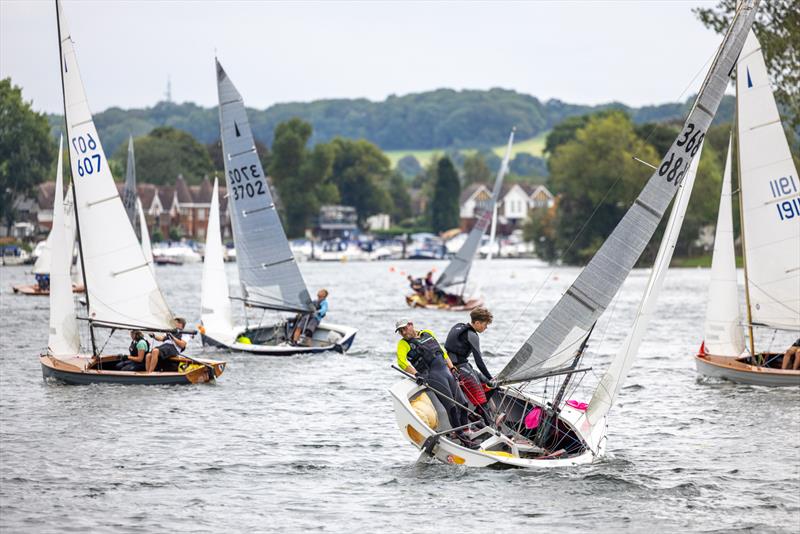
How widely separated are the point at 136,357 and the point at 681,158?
44.7 ft

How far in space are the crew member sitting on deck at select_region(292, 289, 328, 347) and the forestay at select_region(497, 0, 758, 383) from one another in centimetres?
1697

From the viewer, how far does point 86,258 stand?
28.6 m

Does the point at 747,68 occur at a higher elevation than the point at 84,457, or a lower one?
higher

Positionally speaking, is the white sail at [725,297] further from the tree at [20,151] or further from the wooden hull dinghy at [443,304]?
the tree at [20,151]

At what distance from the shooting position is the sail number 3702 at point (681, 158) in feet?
60.6

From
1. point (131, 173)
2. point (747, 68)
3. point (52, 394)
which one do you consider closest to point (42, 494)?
point (52, 394)

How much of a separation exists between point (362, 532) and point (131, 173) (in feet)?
149

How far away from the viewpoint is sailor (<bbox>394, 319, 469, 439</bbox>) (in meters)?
18.8

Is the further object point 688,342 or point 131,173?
point 131,173

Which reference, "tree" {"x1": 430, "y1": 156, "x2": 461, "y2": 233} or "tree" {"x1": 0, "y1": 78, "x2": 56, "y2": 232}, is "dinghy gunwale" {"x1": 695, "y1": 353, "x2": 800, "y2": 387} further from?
"tree" {"x1": 430, "y1": 156, "x2": 461, "y2": 233}

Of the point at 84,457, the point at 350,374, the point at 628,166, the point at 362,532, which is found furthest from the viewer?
the point at 628,166

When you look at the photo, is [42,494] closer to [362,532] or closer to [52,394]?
[362,532]

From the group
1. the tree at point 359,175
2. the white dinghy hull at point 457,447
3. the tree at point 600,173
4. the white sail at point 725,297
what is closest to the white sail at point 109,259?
the white dinghy hull at point 457,447

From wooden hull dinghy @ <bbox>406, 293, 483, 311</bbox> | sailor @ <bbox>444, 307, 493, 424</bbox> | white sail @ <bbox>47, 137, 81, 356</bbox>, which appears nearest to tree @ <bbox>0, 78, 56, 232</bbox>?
wooden hull dinghy @ <bbox>406, 293, 483, 311</bbox>
